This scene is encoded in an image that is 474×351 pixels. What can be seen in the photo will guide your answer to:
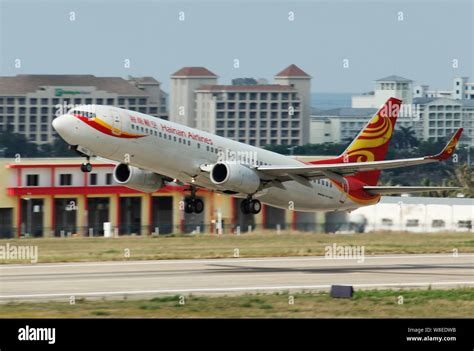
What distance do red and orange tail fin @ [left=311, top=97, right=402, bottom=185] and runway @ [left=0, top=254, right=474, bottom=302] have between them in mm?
5701

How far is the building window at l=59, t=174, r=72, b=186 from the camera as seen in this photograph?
3460 inches

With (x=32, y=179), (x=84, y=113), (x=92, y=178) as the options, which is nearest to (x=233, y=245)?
(x=84, y=113)

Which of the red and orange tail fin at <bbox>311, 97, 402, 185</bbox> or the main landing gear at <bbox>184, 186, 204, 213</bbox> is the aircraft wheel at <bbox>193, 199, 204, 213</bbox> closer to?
the main landing gear at <bbox>184, 186, 204, 213</bbox>

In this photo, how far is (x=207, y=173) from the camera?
46844 mm

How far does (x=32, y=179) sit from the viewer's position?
3406 inches

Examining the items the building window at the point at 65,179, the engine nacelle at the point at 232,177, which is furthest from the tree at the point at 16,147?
the engine nacelle at the point at 232,177

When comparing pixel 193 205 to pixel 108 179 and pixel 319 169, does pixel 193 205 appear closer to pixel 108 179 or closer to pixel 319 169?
pixel 319 169

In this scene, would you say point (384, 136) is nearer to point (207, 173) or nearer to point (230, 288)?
point (207, 173)

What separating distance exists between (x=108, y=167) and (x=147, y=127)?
147 feet

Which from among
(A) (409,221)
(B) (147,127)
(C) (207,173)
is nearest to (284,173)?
(C) (207,173)

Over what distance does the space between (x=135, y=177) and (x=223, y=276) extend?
32.7 ft

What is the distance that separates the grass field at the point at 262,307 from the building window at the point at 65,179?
55.1m

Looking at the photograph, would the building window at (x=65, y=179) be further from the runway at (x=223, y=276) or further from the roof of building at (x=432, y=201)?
the runway at (x=223, y=276)

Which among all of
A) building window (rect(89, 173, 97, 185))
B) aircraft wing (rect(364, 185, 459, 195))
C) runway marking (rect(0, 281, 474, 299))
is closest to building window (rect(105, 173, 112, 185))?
building window (rect(89, 173, 97, 185))
